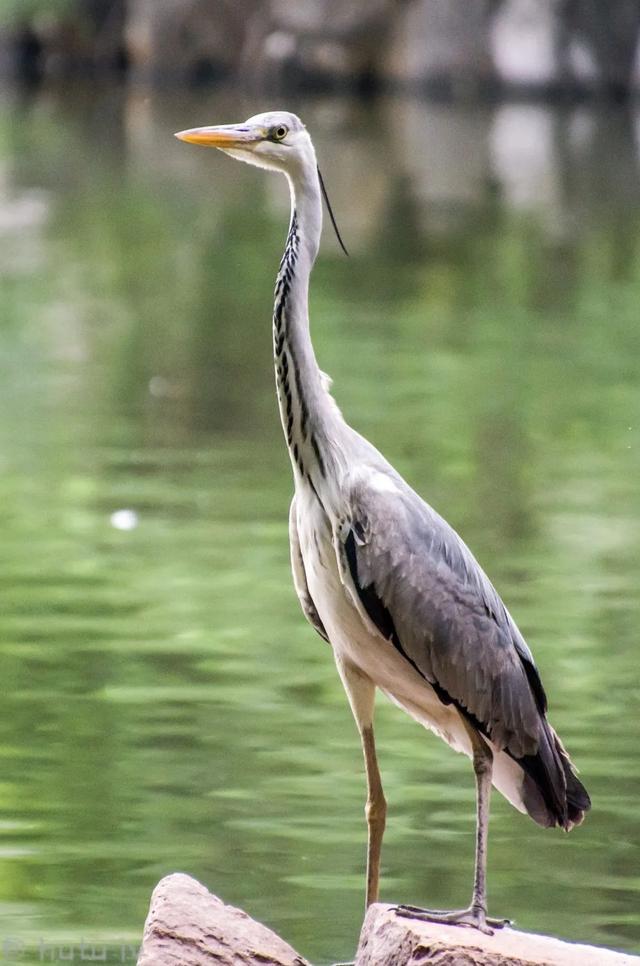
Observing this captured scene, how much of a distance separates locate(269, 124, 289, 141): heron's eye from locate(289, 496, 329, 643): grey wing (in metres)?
0.77

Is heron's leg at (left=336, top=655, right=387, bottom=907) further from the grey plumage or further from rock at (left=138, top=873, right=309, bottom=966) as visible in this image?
rock at (left=138, top=873, right=309, bottom=966)

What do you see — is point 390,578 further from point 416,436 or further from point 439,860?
point 416,436

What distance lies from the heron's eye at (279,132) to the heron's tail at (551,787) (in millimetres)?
1363

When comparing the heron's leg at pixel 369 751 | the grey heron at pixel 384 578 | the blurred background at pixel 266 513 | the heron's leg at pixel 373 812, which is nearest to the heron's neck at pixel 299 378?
the grey heron at pixel 384 578

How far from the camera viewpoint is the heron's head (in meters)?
4.45

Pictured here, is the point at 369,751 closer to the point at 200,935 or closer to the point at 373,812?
the point at 373,812

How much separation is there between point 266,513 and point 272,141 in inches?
184

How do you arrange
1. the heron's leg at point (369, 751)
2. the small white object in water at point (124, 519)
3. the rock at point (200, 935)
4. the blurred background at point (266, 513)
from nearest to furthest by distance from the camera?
1. the rock at point (200, 935)
2. the heron's leg at point (369, 751)
3. the blurred background at point (266, 513)
4. the small white object in water at point (124, 519)

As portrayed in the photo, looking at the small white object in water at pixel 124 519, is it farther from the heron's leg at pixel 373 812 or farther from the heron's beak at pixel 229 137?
the heron's beak at pixel 229 137

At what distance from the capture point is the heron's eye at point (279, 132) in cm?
446

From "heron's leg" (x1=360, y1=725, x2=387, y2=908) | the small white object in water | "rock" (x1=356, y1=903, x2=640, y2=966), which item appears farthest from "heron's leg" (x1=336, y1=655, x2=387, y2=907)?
the small white object in water

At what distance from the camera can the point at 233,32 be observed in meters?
35.6

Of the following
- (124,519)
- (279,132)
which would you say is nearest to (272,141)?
(279,132)

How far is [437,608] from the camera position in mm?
4383
